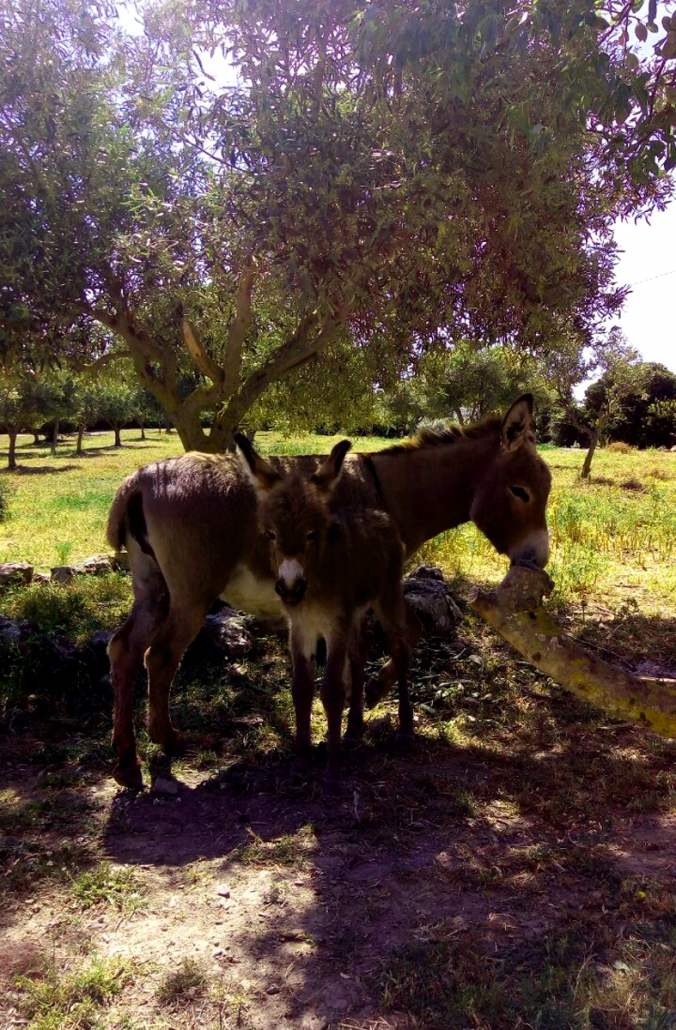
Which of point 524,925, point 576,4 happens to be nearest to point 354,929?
point 524,925

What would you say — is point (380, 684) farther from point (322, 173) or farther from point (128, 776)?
point (322, 173)

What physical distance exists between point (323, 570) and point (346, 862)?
71.6 inches

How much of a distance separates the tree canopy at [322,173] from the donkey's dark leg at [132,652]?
8.86 ft

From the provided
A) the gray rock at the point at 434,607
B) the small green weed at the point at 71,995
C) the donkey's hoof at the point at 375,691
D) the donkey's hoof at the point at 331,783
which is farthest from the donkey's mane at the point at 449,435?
the small green weed at the point at 71,995

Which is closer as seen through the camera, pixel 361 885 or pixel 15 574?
pixel 361 885

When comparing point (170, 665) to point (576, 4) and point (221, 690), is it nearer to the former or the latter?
point (221, 690)

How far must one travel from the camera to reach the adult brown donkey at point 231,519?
535cm

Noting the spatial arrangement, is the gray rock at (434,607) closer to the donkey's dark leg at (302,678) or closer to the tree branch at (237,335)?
the donkey's dark leg at (302,678)

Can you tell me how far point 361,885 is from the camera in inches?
146

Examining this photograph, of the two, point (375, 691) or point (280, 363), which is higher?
point (280, 363)

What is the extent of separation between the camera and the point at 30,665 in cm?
636

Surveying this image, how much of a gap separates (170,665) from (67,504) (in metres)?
18.2

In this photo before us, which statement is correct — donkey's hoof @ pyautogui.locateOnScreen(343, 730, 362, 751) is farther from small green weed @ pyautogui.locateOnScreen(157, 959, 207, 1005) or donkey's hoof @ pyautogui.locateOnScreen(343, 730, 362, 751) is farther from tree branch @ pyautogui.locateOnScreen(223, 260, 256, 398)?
tree branch @ pyautogui.locateOnScreen(223, 260, 256, 398)

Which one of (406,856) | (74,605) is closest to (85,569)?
(74,605)
